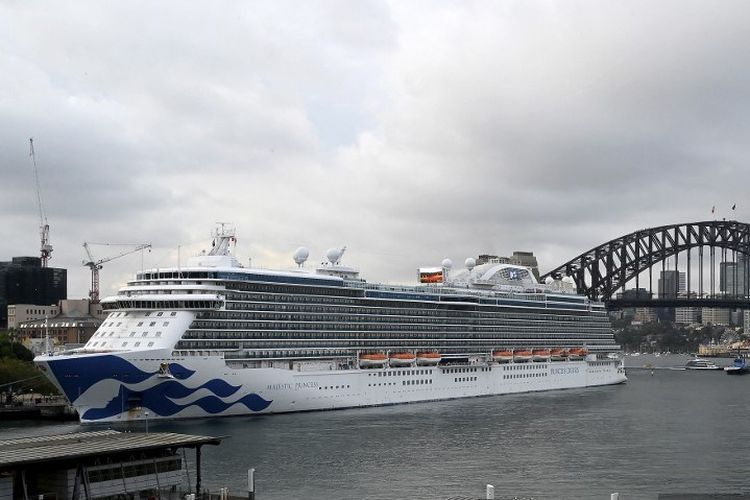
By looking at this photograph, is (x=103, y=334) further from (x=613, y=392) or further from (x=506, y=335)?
(x=613, y=392)

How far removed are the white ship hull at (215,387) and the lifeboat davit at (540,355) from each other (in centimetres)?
1822

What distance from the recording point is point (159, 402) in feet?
207

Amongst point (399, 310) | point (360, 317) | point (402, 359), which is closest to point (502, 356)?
point (399, 310)

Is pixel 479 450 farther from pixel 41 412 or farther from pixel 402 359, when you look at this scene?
pixel 41 412

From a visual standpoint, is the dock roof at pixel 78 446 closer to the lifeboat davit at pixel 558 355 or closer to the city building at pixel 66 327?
the lifeboat davit at pixel 558 355

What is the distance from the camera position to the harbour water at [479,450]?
142 feet

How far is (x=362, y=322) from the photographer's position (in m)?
81.7

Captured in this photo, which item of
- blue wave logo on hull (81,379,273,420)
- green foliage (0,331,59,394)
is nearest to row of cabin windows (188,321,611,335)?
blue wave logo on hull (81,379,273,420)

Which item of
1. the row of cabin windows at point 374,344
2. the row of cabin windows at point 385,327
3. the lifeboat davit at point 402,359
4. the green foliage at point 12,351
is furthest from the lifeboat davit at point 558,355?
the green foliage at point 12,351

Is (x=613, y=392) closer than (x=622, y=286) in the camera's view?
Yes

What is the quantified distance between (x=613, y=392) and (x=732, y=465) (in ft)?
180

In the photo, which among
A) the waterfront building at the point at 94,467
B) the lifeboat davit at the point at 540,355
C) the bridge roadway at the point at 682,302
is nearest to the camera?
the waterfront building at the point at 94,467

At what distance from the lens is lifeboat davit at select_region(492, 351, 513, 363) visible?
3842 inches

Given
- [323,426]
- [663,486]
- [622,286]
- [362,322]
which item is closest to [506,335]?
[362,322]
